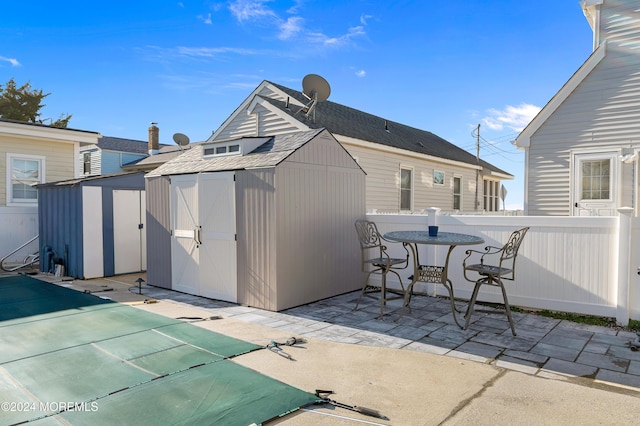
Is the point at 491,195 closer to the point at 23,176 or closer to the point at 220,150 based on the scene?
the point at 220,150

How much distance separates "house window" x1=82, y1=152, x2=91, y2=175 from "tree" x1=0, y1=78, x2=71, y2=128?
6138 millimetres

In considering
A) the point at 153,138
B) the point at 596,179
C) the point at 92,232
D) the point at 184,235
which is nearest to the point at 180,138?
the point at 153,138

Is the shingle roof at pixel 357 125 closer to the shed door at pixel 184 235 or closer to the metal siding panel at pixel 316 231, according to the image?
the metal siding panel at pixel 316 231

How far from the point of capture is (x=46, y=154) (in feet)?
36.2

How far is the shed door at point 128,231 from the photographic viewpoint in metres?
8.57

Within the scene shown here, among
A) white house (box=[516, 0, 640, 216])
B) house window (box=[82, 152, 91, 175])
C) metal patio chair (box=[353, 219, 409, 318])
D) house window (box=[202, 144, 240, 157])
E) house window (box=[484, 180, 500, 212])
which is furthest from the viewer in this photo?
Result: house window (box=[82, 152, 91, 175])

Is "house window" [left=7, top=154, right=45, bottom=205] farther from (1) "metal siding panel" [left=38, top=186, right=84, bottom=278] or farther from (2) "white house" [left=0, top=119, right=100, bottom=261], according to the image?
(1) "metal siding panel" [left=38, top=186, right=84, bottom=278]

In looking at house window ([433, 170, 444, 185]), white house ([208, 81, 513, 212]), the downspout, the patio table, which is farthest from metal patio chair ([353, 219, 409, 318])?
house window ([433, 170, 444, 185])

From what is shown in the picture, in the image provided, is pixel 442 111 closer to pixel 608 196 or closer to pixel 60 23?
pixel 608 196

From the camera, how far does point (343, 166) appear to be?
671cm

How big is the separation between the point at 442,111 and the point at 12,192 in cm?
1507

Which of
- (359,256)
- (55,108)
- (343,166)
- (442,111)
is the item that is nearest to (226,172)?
(343,166)

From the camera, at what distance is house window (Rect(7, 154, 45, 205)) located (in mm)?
10391

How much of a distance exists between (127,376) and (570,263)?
5.44 m
